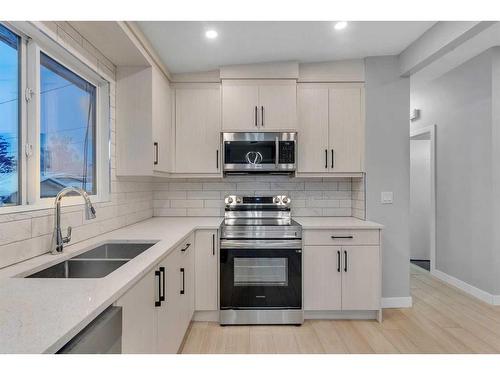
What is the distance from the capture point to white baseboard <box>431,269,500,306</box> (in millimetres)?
3117

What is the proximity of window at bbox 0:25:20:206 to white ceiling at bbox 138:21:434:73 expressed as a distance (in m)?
0.90

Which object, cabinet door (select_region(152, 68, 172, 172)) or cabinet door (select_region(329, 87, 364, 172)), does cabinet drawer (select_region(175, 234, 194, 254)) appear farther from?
cabinet door (select_region(329, 87, 364, 172))

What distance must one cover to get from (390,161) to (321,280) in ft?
4.55

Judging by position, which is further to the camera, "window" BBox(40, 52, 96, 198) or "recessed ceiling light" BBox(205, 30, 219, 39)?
"recessed ceiling light" BBox(205, 30, 219, 39)

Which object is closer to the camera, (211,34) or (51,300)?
(51,300)

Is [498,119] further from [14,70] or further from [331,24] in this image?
[14,70]

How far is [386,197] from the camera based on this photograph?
10.1 feet

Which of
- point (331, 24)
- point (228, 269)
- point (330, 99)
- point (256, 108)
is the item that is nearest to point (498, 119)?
point (330, 99)

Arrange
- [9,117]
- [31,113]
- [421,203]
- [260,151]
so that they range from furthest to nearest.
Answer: [421,203] → [260,151] → [31,113] → [9,117]

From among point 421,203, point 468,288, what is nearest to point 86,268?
point 468,288

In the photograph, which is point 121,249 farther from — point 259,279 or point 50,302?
point 259,279

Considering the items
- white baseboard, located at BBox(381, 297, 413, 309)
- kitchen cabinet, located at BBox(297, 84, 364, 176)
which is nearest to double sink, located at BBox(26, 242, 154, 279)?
kitchen cabinet, located at BBox(297, 84, 364, 176)

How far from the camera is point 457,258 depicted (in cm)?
364

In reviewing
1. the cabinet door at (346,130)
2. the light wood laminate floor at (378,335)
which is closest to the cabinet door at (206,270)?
the light wood laminate floor at (378,335)
